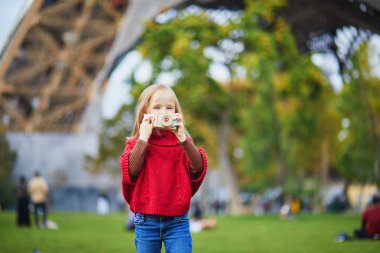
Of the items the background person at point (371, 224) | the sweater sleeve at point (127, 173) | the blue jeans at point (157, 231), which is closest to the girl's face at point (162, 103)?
the sweater sleeve at point (127, 173)

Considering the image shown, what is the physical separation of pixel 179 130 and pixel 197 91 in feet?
72.1

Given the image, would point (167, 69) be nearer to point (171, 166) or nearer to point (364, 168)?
point (364, 168)

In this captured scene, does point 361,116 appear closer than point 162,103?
No

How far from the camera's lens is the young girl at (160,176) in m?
4.37

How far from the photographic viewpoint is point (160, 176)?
14.6ft

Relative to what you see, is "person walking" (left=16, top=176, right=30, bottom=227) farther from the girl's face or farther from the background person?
the girl's face

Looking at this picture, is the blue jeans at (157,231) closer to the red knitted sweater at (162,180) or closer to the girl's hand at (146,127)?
the red knitted sweater at (162,180)

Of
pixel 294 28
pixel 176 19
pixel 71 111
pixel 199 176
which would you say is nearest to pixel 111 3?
pixel 71 111

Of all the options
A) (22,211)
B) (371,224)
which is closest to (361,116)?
(22,211)

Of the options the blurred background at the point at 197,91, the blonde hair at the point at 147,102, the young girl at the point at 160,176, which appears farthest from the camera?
the blurred background at the point at 197,91

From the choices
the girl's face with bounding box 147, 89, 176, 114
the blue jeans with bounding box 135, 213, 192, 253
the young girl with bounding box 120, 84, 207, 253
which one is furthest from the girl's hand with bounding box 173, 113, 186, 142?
the blue jeans with bounding box 135, 213, 192, 253

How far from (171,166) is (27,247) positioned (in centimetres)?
720

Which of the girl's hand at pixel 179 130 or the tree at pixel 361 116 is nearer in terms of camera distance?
the girl's hand at pixel 179 130

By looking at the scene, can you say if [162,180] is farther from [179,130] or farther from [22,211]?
[22,211]
